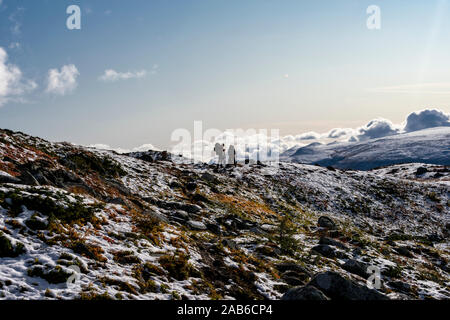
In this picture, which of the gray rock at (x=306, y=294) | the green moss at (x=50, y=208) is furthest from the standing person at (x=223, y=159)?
the gray rock at (x=306, y=294)

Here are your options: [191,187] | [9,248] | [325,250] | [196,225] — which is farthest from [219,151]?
[9,248]

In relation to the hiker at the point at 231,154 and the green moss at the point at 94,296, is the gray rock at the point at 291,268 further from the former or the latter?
the hiker at the point at 231,154

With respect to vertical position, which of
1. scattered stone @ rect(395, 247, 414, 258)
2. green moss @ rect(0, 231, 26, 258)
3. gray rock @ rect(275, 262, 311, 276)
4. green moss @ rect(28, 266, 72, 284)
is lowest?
scattered stone @ rect(395, 247, 414, 258)

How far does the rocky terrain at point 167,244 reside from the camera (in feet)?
35.4

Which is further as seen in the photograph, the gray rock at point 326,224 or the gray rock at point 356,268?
the gray rock at point 326,224

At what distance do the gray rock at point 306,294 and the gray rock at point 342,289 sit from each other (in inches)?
83.0

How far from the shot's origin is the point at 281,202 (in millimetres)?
47344

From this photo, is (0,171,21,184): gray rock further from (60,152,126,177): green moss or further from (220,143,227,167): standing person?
(220,143,227,167): standing person

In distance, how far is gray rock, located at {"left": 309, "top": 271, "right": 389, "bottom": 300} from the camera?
1242 cm

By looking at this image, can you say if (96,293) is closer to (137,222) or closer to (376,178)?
(137,222)

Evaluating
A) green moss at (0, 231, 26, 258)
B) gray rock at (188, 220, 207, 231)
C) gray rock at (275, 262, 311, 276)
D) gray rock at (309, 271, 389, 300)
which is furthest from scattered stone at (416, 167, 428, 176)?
green moss at (0, 231, 26, 258)

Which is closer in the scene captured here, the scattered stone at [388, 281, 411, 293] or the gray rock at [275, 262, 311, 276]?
the gray rock at [275, 262, 311, 276]

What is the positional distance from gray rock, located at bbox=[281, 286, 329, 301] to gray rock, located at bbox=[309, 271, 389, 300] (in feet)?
6.92
